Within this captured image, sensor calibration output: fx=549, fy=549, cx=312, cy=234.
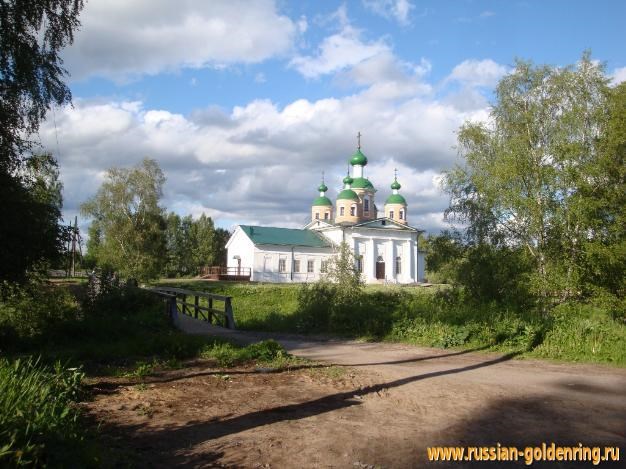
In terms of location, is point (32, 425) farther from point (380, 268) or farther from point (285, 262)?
point (380, 268)

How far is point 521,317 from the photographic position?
13336 mm

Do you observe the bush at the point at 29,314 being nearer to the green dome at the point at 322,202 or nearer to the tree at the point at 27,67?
the tree at the point at 27,67

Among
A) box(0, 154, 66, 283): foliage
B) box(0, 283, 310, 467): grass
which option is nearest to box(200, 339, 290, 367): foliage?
box(0, 283, 310, 467): grass

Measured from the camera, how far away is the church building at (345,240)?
174ft

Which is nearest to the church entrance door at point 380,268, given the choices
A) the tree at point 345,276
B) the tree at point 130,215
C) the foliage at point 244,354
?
the tree at point 130,215

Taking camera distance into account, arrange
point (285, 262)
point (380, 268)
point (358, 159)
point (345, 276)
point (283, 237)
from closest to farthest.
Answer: point (345, 276), point (285, 262), point (283, 237), point (380, 268), point (358, 159)

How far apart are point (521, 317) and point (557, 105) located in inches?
309

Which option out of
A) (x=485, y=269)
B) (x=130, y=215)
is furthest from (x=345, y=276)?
(x=130, y=215)

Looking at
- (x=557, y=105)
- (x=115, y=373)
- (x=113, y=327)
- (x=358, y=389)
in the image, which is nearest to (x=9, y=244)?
(x=115, y=373)

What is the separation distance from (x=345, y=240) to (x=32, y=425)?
50.8 meters

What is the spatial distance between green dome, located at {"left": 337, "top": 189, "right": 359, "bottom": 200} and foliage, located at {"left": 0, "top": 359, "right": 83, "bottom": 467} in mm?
56090

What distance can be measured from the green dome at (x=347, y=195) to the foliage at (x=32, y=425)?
184ft

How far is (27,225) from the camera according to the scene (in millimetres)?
9242

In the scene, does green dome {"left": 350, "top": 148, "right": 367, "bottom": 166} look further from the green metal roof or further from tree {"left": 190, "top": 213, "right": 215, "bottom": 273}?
tree {"left": 190, "top": 213, "right": 215, "bottom": 273}
